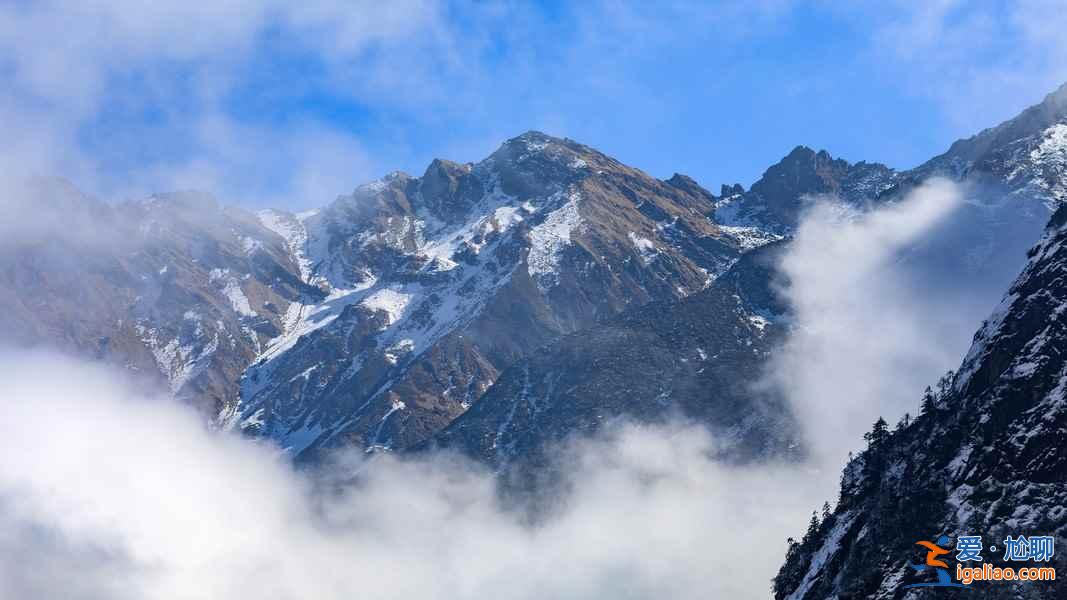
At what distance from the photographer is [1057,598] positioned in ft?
484

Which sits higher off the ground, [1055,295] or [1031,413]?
[1055,295]

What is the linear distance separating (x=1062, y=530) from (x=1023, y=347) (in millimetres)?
45472

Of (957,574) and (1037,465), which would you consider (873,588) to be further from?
(1037,465)

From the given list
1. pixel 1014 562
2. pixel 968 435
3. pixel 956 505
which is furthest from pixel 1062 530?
pixel 968 435

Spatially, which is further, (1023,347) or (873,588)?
(1023,347)

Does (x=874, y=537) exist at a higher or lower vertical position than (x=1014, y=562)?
higher

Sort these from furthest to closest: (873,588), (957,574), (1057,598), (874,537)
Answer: (874,537), (873,588), (957,574), (1057,598)

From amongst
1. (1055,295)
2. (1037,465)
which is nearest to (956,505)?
(1037,465)

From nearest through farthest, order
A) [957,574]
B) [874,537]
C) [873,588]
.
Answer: [957,574]
[873,588]
[874,537]

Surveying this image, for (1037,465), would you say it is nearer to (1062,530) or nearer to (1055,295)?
(1062,530)

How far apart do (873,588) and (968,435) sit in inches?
1216

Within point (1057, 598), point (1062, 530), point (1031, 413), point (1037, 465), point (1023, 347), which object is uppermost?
point (1023, 347)

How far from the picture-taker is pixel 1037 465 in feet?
553

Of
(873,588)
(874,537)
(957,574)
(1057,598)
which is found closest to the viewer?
(1057,598)
